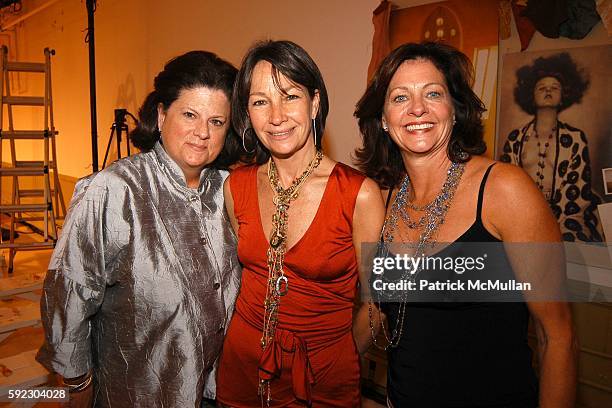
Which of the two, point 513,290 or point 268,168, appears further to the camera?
point 268,168

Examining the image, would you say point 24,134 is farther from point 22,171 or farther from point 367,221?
point 367,221

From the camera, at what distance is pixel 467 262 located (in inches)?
50.3

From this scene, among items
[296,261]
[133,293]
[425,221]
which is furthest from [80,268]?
[425,221]

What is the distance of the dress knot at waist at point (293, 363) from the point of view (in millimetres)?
1428

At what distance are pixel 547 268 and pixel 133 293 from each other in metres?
1.22

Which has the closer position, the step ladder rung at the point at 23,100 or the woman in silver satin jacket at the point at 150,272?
the woman in silver satin jacket at the point at 150,272

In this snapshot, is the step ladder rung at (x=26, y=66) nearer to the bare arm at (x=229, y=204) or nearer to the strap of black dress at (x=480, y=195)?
the bare arm at (x=229, y=204)

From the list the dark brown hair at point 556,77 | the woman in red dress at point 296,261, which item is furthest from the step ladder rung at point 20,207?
the dark brown hair at point 556,77

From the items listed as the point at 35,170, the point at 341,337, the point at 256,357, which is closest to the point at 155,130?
the point at 256,357

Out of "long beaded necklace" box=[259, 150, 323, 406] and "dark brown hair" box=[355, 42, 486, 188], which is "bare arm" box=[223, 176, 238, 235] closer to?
"long beaded necklace" box=[259, 150, 323, 406]

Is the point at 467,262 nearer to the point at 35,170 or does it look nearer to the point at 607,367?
the point at 607,367

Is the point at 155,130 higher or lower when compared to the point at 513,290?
higher

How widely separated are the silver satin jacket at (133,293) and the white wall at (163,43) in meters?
1.78

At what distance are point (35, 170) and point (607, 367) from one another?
4.83 metres
